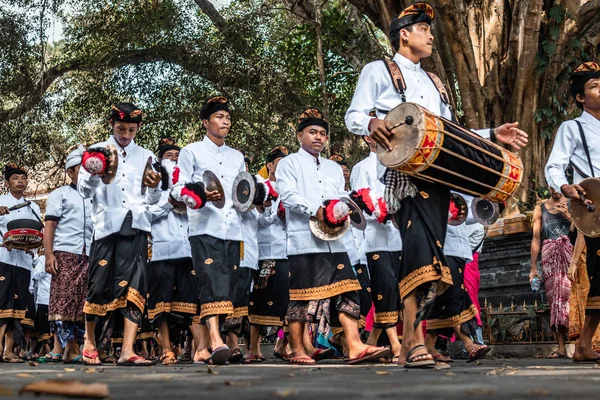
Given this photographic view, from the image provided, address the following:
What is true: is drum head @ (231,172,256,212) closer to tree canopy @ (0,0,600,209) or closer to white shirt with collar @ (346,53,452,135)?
white shirt with collar @ (346,53,452,135)

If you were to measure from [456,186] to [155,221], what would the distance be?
4335 mm

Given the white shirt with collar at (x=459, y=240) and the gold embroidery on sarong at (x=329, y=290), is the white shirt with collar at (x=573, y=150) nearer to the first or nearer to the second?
the white shirt with collar at (x=459, y=240)

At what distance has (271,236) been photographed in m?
9.36

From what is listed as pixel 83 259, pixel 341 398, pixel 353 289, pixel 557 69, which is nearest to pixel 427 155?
pixel 353 289

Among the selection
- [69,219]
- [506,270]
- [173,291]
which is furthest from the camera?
[506,270]

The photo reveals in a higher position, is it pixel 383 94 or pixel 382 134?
pixel 383 94

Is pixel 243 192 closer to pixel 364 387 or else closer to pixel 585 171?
pixel 585 171

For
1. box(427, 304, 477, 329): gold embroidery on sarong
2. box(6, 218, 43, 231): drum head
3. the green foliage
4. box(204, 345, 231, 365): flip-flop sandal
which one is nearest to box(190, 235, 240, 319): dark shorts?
box(204, 345, 231, 365): flip-flop sandal

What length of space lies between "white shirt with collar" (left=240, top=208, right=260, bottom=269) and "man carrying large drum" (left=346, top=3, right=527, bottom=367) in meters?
2.94

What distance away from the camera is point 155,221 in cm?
893

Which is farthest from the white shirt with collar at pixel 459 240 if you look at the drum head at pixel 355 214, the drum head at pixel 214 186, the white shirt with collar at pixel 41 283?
the white shirt with collar at pixel 41 283

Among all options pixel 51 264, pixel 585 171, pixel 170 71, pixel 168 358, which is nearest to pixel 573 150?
pixel 585 171

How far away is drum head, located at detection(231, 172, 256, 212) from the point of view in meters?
7.16

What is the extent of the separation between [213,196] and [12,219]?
410 centimetres
